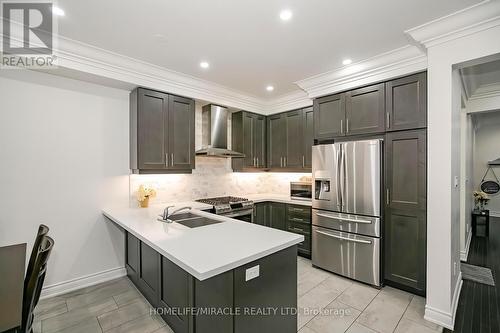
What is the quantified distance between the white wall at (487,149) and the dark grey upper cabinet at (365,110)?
6150 millimetres

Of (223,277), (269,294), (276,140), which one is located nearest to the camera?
(223,277)

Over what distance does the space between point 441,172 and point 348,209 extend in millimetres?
1104

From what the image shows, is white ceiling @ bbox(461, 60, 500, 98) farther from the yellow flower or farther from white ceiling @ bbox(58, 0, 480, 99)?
the yellow flower

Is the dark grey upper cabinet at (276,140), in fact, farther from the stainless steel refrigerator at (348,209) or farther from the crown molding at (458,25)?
the crown molding at (458,25)

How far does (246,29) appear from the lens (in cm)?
215

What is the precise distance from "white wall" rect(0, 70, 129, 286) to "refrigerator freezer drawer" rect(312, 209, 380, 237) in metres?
2.77

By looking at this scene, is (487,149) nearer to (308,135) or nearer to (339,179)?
(308,135)

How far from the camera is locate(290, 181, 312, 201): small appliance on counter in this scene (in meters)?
3.84

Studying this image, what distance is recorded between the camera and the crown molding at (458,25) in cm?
183

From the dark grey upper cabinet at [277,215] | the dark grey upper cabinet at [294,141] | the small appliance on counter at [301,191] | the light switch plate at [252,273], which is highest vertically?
the dark grey upper cabinet at [294,141]

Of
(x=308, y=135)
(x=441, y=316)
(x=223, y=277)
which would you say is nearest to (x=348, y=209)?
(x=441, y=316)

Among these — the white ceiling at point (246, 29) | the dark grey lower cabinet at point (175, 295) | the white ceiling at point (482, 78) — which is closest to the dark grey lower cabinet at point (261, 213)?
the dark grey lower cabinet at point (175, 295)

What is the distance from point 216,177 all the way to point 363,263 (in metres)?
2.64

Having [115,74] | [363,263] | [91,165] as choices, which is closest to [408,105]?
[363,263]
